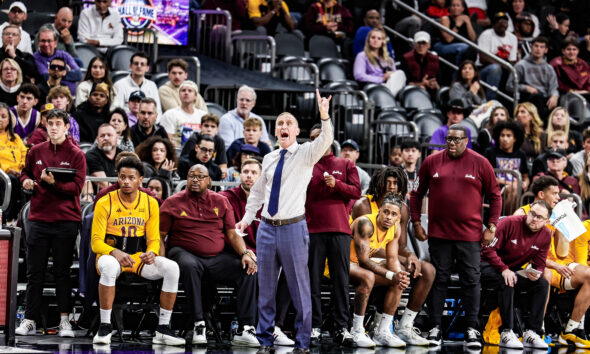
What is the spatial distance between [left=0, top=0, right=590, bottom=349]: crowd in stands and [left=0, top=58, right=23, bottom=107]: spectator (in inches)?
0.5

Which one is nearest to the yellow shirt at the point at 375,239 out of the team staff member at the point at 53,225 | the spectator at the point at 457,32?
the team staff member at the point at 53,225

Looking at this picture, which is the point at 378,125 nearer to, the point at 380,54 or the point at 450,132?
the point at 380,54

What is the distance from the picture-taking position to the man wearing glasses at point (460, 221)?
33.6ft

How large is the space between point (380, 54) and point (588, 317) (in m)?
6.01

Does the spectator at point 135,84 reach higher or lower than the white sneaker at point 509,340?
higher

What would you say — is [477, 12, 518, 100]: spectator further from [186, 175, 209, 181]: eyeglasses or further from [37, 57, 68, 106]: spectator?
[186, 175, 209, 181]: eyeglasses

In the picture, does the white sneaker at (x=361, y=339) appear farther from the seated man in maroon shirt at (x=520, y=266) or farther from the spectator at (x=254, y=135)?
the spectator at (x=254, y=135)

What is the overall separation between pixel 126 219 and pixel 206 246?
0.78 metres

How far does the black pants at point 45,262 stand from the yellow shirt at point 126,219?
415 mm

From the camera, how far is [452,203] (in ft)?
33.7

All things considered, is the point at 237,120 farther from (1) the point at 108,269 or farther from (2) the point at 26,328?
(2) the point at 26,328

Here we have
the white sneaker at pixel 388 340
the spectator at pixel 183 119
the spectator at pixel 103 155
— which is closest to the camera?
the white sneaker at pixel 388 340

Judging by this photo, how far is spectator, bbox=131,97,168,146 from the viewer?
1189cm

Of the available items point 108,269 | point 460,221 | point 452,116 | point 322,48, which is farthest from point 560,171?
point 108,269
